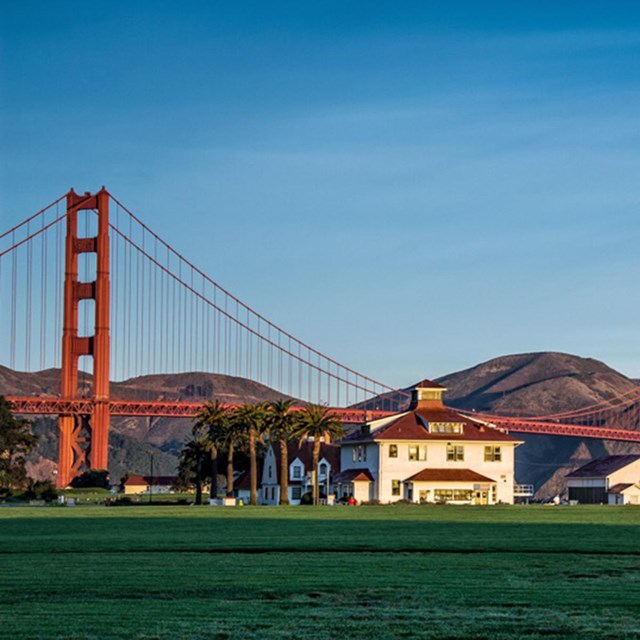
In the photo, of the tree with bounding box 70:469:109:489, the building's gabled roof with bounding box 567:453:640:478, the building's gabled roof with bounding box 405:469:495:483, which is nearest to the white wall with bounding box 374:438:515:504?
the building's gabled roof with bounding box 405:469:495:483

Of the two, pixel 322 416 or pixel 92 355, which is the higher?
pixel 92 355

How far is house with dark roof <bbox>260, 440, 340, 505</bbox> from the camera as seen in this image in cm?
11350

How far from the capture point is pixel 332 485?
11112 cm

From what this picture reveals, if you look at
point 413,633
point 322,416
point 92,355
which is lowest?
point 413,633

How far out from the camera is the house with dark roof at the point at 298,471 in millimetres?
113500

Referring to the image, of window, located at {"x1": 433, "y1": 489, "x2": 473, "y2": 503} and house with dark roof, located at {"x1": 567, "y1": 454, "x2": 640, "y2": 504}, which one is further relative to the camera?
house with dark roof, located at {"x1": 567, "y1": 454, "x2": 640, "y2": 504}

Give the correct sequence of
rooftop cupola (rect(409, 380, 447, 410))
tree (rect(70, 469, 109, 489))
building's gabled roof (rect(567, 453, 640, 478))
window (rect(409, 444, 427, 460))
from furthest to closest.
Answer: tree (rect(70, 469, 109, 489)) < building's gabled roof (rect(567, 453, 640, 478)) < rooftop cupola (rect(409, 380, 447, 410)) < window (rect(409, 444, 427, 460))

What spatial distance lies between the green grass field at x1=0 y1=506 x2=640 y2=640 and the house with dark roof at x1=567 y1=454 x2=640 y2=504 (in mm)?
73840

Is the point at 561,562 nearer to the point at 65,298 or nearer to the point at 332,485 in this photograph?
the point at 332,485

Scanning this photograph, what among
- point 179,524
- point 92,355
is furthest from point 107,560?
point 92,355

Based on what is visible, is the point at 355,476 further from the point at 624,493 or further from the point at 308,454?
the point at 624,493

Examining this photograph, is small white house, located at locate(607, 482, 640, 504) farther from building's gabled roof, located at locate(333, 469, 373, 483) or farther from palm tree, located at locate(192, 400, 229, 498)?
palm tree, located at locate(192, 400, 229, 498)

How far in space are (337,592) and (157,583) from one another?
3785 millimetres

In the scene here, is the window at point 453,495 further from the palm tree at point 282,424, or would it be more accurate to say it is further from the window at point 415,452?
the palm tree at point 282,424
